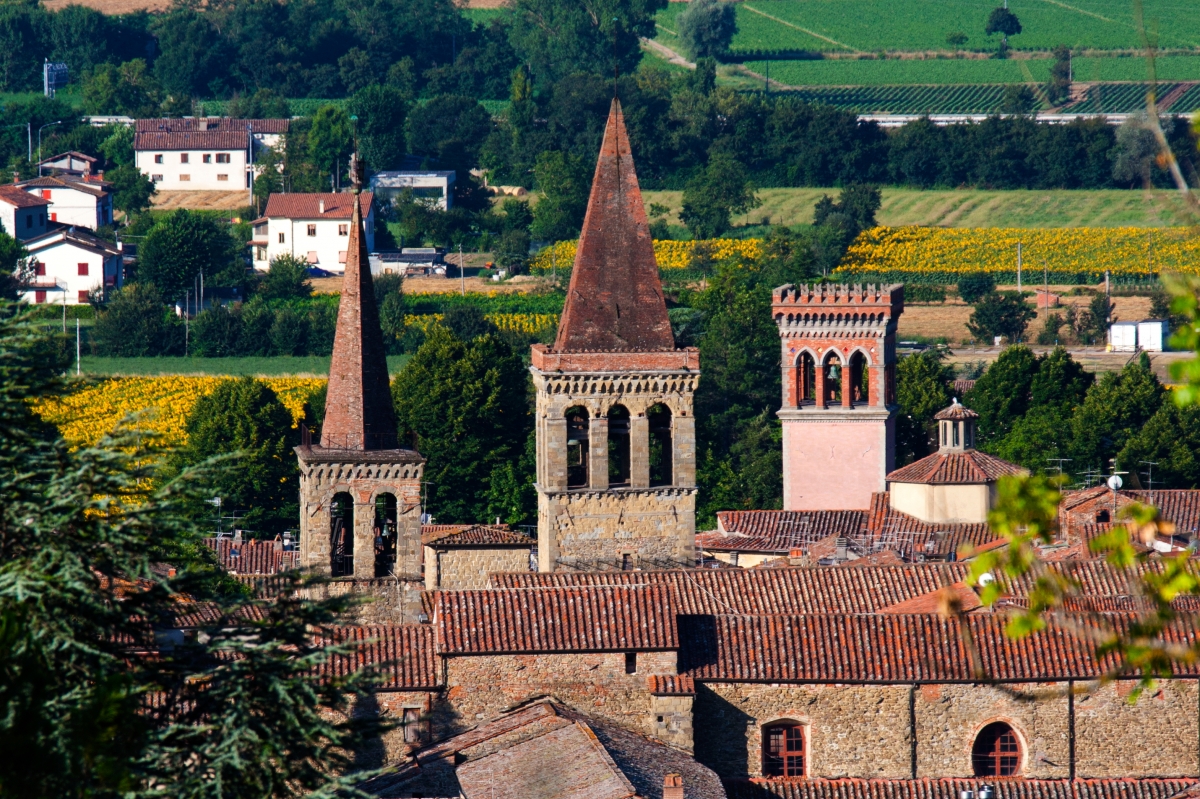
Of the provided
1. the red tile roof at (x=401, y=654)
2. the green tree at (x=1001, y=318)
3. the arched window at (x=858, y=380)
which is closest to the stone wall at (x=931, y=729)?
the red tile roof at (x=401, y=654)

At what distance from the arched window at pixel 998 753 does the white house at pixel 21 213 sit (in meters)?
83.2

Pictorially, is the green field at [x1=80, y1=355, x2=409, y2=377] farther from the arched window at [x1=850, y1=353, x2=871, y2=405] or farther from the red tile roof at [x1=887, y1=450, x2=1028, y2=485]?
the red tile roof at [x1=887, y1=450, x2=1028, y2=485]

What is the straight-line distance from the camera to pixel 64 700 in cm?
1576

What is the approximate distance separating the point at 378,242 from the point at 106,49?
45.9 meters

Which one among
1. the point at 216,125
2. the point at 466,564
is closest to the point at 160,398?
the point at 466,564

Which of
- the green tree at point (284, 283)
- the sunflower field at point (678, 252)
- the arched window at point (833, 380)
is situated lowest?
the arched window at point (833, 380)

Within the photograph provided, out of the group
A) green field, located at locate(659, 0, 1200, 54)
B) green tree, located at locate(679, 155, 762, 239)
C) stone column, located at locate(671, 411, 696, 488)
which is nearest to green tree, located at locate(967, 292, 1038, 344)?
green tree, located at locate(679, 155, 762, 239)

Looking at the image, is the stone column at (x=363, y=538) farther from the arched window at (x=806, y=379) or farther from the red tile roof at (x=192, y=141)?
the red tile roof at (x=192, y=141)

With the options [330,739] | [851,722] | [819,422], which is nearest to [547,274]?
[819,422]

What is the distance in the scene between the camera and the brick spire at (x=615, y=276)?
138 feet

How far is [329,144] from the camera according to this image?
126 m

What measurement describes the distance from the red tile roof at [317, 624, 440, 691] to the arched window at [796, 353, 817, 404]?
26.6 m

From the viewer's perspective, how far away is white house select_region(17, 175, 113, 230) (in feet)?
391

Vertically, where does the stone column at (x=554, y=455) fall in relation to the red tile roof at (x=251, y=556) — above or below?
above
